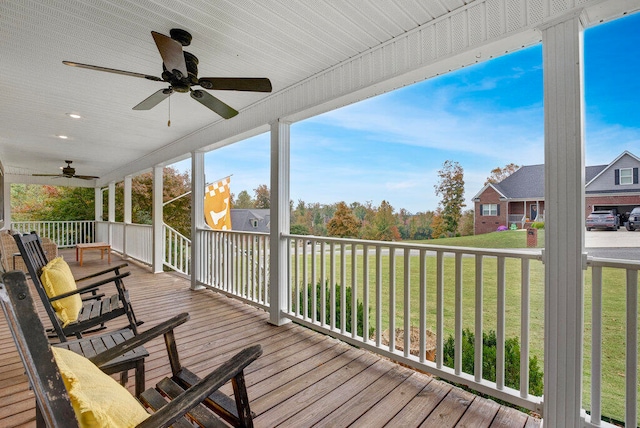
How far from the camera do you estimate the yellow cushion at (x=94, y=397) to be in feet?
2.61

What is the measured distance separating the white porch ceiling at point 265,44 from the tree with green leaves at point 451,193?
775mm

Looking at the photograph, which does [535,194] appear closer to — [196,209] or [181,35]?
[181,35]

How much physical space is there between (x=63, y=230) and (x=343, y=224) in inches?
458

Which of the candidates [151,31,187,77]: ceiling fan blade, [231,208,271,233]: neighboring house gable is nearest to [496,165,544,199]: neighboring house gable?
[151,31,187,77]: ceiling fan blade

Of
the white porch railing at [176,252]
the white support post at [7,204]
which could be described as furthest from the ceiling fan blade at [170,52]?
the white support post at [7,204]

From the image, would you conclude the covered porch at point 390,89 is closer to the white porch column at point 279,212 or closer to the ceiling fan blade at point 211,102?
the white porch column at point 279,212

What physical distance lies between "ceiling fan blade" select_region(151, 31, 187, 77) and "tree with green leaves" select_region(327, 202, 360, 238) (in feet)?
6.76

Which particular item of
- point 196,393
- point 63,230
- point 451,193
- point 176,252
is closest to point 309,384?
point 196,393

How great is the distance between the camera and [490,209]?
2264 mm

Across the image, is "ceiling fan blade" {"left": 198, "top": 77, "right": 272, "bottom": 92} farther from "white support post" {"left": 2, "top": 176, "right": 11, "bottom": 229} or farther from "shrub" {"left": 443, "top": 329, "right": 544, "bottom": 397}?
"white support post" {"left": 2, "top": 176, "right": 11, "bottom": 229}

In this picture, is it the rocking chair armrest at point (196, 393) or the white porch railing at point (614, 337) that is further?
the white porch railing at point (614, 337)

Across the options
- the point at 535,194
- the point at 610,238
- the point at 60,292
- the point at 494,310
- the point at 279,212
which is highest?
the point at 535,194

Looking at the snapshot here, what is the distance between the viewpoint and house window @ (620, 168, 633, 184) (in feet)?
5.50

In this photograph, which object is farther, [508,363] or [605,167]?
[508,363]
